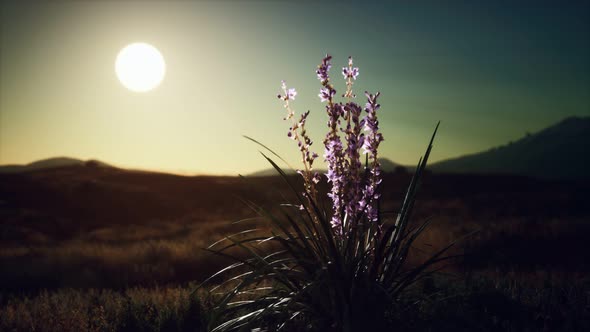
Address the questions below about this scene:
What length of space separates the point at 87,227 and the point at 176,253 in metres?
15.0

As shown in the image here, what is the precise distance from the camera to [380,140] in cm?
402

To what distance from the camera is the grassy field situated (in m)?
4.85

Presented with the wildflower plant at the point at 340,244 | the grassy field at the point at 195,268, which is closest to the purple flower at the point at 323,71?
the wildflower plant at the point at 340,244

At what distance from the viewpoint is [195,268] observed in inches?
469

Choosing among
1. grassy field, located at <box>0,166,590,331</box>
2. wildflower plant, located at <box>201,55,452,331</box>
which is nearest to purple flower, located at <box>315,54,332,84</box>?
wildflower plant, located at <box>201,55,452,331</box>

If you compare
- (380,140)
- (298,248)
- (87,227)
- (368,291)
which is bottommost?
(87,227)

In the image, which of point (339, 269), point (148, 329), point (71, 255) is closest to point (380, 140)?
point (339, 269)

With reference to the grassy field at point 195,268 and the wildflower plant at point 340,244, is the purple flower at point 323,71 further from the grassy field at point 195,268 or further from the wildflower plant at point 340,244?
the grassy field at point 195,268

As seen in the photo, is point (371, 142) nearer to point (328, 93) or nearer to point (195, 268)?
point (328, 93)

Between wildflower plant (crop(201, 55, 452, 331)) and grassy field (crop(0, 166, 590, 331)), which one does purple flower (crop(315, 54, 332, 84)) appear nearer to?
wildflower plant (crop(201, 55, 452, 331))

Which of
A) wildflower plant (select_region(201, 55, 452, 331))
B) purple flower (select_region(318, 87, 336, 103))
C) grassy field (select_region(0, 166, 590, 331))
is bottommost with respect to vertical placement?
grassy field (select_region(0, 166, 590, 331))

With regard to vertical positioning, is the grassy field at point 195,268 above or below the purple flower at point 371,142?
below

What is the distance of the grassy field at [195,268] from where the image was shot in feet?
15.9

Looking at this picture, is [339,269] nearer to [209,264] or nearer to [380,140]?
[380,140]
